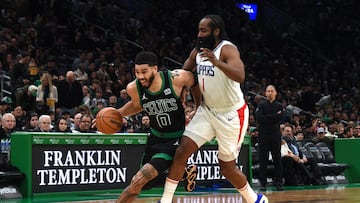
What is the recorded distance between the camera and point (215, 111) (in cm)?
827

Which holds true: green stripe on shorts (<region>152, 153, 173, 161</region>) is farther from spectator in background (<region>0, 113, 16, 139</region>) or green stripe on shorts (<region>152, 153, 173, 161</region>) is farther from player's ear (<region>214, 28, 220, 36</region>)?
spectator in background (<region>0, 113, 16, 139</region>)

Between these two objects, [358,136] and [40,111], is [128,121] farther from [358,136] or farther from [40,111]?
[358,136]

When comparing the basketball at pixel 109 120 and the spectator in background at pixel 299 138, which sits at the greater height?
the basketball at pixel 109 120

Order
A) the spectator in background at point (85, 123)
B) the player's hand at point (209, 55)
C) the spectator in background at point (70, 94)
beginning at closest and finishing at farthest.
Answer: the player's hand at point (209, 55) → the spectator in background at point (85, 123) → the spectator in background at point (70, 94)

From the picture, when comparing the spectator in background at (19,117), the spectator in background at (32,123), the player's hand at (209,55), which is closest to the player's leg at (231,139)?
the player's hand at (209,55)

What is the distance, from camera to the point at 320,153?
724 inches

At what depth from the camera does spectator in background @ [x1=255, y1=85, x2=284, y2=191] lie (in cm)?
1493

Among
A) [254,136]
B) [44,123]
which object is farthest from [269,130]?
[44,123]

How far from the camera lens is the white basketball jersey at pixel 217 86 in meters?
8.17

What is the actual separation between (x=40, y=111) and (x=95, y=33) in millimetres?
7722

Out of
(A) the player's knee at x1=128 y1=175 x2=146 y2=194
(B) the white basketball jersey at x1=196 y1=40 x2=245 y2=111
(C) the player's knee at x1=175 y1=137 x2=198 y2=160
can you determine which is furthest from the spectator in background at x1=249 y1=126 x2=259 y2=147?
(A) the player's knee at x1=128 y1=175 x2=146 y2=194

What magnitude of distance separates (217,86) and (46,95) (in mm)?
8760

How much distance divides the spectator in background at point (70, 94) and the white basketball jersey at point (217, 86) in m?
8.69

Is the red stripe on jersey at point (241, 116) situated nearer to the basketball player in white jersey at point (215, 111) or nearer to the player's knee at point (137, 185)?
the basketball player in white jersey at point (215, 111)
